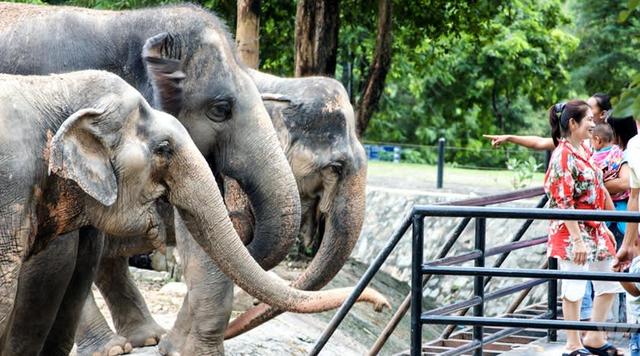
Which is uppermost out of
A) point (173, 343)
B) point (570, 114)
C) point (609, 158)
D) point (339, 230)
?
point (570, 114)

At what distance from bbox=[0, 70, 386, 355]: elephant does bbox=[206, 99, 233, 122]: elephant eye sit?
204 centimetres

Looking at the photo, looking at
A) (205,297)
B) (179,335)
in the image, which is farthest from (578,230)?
(179,335)

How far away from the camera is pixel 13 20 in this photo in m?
8.35

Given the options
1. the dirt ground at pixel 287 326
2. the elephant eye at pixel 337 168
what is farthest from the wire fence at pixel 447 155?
the elephant eye at pixel 337 168

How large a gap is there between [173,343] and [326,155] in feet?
5.77

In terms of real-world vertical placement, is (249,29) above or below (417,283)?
above

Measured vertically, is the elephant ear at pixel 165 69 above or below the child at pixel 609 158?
above

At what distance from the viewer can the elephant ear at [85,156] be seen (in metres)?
6.43

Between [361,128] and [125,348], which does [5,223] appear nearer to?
[125,348]

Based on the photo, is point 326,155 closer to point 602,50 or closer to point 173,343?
point 173,343

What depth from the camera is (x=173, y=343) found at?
32.8ft

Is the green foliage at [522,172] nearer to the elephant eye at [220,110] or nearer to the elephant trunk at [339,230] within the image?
the elephant trunk at [339,230]

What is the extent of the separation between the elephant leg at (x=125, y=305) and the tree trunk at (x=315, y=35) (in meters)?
5.88

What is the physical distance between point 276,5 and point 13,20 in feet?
37.3
